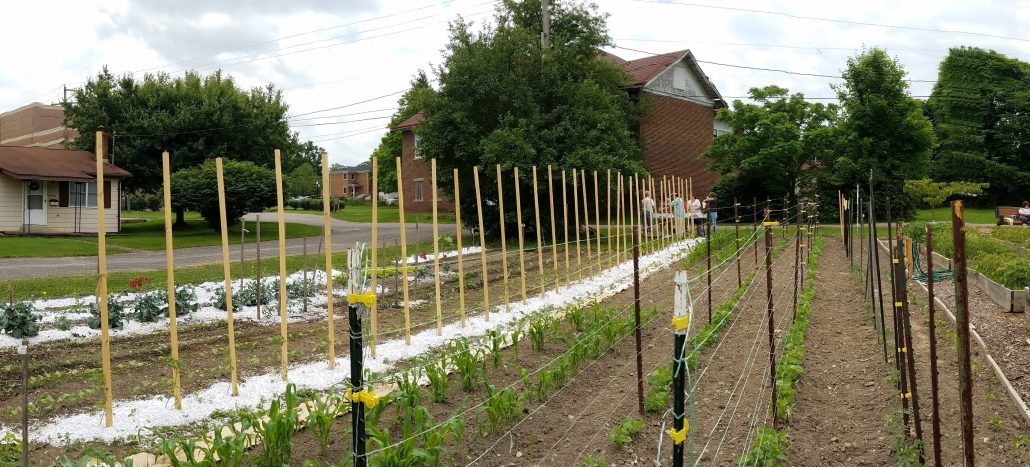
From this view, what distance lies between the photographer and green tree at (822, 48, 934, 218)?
97.4 ft

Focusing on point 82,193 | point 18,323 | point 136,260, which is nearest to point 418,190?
point 82,193

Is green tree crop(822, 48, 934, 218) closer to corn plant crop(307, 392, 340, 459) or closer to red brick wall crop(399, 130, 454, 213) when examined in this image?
red brick wall crop(399, 130, 454, 213)

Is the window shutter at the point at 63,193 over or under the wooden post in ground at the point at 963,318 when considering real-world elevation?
over

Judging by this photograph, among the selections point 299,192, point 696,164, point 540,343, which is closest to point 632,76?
point 696,164

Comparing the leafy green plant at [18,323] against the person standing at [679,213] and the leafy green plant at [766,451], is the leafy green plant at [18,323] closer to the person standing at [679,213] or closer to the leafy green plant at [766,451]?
the leafy green plant at [766,451]

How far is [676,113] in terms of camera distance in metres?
33.8

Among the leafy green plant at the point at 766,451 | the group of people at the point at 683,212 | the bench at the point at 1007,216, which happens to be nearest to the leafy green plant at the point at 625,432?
the leafy green plant at the point at 766,451

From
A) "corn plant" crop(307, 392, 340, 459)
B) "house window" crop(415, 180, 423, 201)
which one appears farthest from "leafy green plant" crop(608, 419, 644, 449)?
"house window" crop(415, 180, 423, 201)

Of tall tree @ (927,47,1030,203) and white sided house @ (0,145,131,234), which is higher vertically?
tall tree @ (927,47,1030,203)

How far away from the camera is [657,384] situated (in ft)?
22.5

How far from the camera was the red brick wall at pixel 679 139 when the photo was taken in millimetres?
32281

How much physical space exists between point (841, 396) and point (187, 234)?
2559 cm

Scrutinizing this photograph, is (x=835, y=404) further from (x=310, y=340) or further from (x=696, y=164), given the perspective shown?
(x=696, y=164)

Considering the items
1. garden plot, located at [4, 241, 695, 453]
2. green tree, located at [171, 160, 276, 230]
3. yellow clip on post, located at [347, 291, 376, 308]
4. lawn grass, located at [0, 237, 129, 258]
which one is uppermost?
green tree, located at [171, 160, 276, 230]
